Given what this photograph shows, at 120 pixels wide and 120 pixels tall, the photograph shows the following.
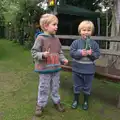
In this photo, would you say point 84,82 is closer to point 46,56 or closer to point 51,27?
point 46,56

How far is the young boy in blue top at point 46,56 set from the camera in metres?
3.50

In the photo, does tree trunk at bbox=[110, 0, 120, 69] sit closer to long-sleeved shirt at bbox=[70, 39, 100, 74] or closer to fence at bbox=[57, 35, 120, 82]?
fence at bbox=[57, 35, 120, 82]

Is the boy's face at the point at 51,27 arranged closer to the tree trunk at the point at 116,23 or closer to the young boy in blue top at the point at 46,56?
the young boy in blue top at the point at 46,56

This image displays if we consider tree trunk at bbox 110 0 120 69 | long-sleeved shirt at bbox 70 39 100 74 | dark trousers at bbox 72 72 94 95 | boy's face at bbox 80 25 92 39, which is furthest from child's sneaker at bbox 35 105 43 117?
tree trunk at bbox 110 0 120 69

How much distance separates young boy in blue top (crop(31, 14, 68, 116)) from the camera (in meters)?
3.50

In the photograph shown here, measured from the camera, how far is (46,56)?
3408 mm

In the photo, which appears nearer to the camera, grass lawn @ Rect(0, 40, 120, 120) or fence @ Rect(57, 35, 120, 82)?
grass lawn @ Rect(0, 40, 120, 120)

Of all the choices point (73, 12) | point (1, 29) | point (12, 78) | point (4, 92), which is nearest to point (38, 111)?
point (4, 92)

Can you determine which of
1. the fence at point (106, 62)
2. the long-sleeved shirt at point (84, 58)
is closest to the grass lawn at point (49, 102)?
the fence at point (106, 62)

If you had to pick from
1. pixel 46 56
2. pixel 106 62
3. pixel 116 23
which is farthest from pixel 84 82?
pixel 116 23

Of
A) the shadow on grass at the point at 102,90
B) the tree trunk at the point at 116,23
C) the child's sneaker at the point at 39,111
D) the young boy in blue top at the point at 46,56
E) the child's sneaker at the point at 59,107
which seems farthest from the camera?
the tree trunk at the point at 116,23

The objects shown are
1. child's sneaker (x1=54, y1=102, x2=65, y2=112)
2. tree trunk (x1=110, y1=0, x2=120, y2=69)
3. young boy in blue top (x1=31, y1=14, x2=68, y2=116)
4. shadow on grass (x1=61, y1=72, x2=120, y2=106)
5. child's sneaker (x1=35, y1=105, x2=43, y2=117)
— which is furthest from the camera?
tree trunk (x1=110, y1=0, x2=120, y2=69)

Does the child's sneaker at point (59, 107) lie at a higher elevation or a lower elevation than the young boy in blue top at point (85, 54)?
lower

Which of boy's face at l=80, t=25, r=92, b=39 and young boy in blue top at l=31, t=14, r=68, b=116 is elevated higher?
boy's face at l=80, t=25, r=92, b=39
